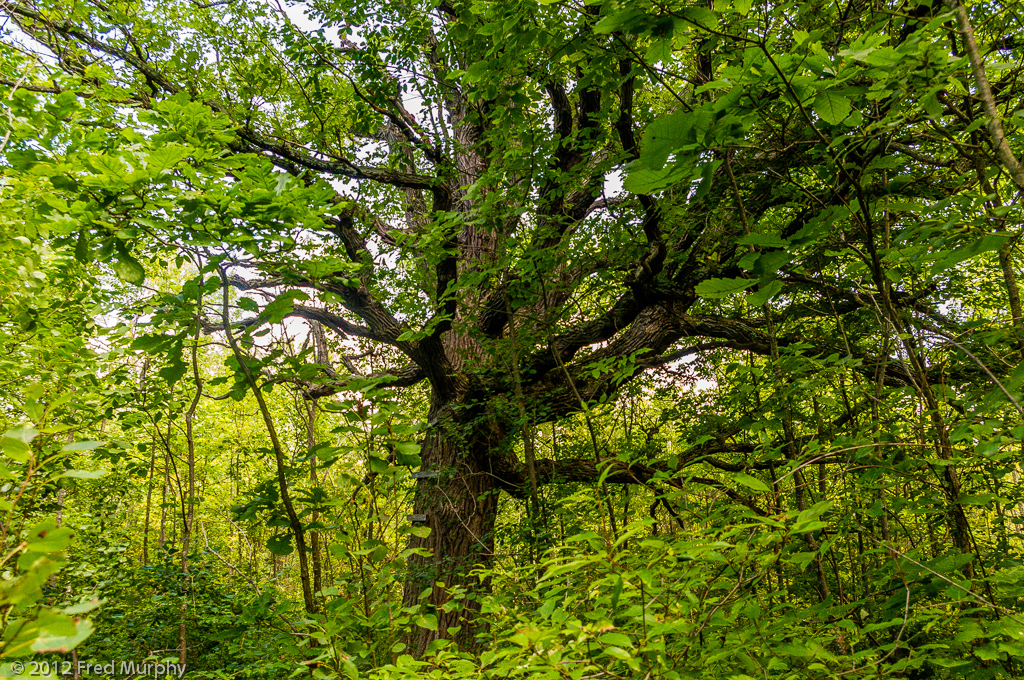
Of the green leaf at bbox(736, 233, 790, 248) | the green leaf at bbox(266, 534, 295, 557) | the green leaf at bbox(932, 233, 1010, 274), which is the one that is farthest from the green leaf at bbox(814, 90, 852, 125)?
the green leaf at bbox(266, 534, 295, 557)

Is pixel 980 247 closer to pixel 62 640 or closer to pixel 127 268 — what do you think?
pixel 62 640

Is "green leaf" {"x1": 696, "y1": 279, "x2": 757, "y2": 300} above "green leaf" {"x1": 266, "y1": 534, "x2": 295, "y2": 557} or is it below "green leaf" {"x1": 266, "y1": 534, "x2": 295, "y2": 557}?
above

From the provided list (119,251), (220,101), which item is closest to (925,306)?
(119,251)

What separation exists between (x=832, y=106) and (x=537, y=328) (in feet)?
10.9

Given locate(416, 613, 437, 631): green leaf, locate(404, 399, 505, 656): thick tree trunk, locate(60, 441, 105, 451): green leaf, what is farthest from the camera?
locate(404, 399, 505, 656): thick tree trunk

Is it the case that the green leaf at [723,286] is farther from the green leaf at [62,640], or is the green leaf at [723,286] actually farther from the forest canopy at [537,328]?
the green leaf at [62,640]

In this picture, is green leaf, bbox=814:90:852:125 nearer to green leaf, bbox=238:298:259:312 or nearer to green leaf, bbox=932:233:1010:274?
green leaf, bbox=932:233:1010:274

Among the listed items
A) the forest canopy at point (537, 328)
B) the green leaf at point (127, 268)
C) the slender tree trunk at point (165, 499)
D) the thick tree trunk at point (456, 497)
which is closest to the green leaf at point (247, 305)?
the forest canopy at point (537, 328)

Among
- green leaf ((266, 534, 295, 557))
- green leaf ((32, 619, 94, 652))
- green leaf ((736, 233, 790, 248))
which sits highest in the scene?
green leaf ((736, 233, 790, 248))

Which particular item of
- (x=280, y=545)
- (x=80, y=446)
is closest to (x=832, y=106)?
(x=80, y=446)

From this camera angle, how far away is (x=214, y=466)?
1031 cm

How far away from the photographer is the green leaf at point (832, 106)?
1.13 metres

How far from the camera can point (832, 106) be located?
3.74 feet

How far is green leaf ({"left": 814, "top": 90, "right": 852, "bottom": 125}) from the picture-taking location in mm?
1130
